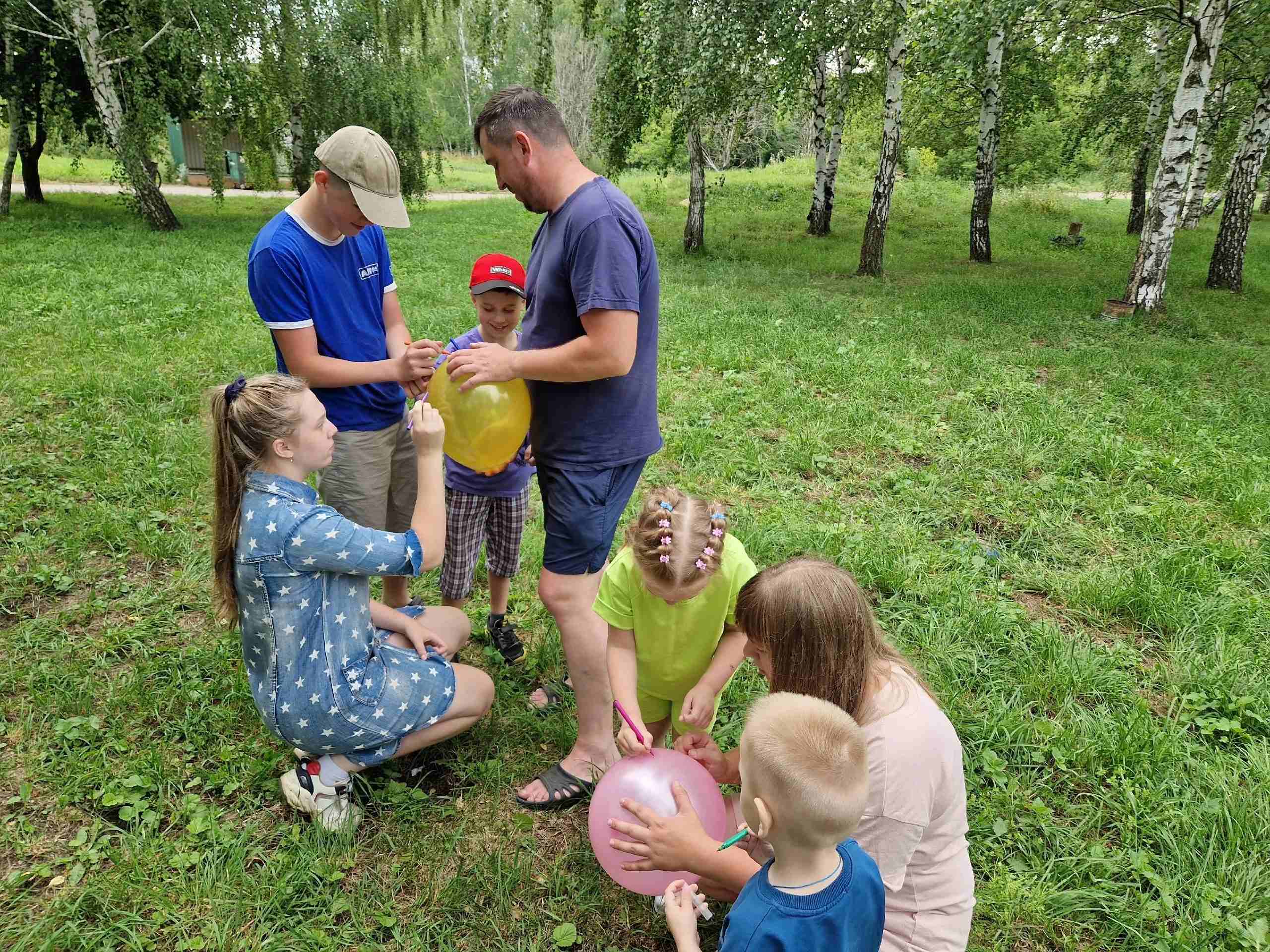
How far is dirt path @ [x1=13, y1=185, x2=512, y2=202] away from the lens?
20.2 metres

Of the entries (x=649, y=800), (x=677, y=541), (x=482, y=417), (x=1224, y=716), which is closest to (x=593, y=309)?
(x=482, y=417)

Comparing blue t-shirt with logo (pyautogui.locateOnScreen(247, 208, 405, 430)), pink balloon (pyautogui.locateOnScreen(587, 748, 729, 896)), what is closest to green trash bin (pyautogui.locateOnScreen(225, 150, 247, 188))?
blue t-shirt with logo (pyautogui.locateOnScreen(247, 208, 405, 430))

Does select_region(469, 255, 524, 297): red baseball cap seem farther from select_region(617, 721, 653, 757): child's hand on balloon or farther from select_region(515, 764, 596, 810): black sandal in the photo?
select_region(515, 764, 596, 810): black sandal

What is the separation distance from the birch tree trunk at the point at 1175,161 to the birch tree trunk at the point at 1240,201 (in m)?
2.57

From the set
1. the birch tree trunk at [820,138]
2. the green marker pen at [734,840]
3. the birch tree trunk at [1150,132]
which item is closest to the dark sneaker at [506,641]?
the green marker pen at [734,840]

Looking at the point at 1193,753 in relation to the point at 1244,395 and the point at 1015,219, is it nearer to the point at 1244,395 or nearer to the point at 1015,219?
the point at 1244,395

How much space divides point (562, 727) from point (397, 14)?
12.2 meters

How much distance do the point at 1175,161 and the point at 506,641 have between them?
9.61 m

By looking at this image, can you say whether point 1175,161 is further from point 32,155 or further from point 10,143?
point 32,155

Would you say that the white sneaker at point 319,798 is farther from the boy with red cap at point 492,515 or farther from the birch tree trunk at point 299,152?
the birch tree trunk at point 299,152

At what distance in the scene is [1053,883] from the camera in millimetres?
2262

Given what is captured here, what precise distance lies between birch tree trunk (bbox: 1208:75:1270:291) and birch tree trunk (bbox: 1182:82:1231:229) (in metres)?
0.79

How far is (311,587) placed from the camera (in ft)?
7.07

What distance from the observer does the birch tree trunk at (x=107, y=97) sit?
12227 millimetres
